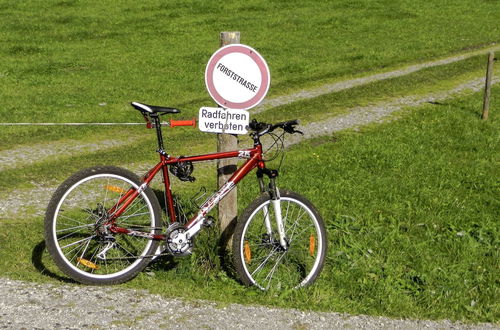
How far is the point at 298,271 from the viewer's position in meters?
6.60

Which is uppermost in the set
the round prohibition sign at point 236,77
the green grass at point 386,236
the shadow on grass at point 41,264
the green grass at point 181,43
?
the round prohibition sign at point 236,77

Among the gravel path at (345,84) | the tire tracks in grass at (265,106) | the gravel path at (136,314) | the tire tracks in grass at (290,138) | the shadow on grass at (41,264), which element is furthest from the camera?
the gravel path at (345,84)

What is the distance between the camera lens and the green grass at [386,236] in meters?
6.31

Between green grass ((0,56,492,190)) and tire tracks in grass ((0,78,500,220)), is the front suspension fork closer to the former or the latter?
tire tracks in grass ((0,78,500,220))

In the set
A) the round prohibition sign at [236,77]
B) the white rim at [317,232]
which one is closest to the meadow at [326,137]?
the white rim at [317,232]

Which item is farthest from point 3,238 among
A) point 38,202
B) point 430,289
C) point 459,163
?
point 459,163

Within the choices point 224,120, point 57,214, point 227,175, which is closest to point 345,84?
point 227,175

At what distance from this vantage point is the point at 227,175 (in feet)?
21.8

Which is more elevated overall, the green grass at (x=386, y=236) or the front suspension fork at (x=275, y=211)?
the front suspension fork at (x=275, y=211)

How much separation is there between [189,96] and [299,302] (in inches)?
477

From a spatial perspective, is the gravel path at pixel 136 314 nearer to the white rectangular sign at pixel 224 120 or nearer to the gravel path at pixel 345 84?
the white rectangular sign at pixel 224 120

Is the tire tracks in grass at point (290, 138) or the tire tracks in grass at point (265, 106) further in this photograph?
the tire tracks in grass at point (265, 106)

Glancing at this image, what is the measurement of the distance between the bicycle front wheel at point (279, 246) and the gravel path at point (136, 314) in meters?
0.50

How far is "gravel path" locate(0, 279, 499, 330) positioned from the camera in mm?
5328
